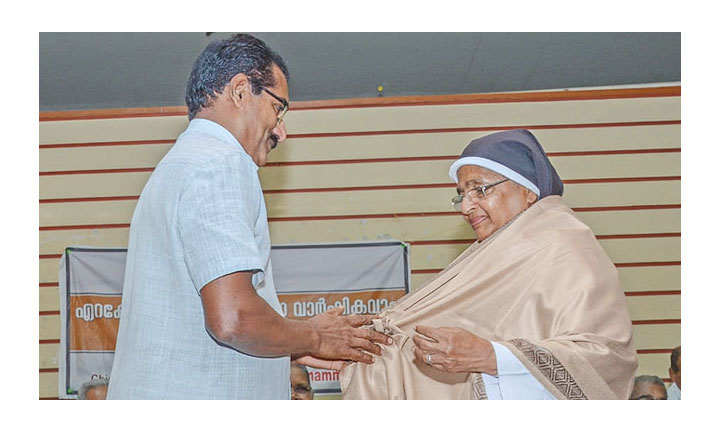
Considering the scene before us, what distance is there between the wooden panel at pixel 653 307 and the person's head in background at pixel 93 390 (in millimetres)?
3669

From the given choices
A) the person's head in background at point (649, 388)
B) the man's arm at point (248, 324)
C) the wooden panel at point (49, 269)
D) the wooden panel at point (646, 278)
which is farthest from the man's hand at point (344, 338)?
the wooden panel at point (49, 269)

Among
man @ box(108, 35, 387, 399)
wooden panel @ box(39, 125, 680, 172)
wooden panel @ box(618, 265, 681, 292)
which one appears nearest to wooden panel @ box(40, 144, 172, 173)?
wooden panel @ box(39, 125, 680, 172)

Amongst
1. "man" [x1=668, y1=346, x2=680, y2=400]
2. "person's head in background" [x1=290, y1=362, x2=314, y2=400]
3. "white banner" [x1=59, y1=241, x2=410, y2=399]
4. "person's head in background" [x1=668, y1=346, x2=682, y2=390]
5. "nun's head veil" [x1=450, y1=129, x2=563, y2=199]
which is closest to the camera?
"nun's head veil" [x1=450, y1=129, x2=563, y2=199]

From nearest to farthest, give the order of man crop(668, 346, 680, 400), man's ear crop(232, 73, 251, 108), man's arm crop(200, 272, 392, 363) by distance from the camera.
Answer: man's arm crop(200, 272, 392, 363)
man's ear crop(232, 73, 251, 108)
man crop(668, 346, 680, 400)

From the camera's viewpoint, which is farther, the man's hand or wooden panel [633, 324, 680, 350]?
wooden panel [633, 324, 680, 350]

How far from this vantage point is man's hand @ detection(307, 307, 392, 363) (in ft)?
7.25

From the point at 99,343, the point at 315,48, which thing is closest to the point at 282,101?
the point at 315,48

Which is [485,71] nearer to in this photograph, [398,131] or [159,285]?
[398,131]

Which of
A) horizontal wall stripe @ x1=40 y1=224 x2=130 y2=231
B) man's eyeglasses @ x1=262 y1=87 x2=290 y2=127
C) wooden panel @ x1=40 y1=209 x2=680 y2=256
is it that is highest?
horizontal wall stripe @ x1=40 y1=224 x2=130 y2=231

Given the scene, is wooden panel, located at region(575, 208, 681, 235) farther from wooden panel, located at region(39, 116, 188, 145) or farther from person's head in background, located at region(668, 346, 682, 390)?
wooden panel, located at region(39, 116, 188, 145)

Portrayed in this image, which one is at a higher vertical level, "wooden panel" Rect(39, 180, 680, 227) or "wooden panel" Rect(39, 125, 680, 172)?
"wooden panel" Rect(39, 125, 680, 172)

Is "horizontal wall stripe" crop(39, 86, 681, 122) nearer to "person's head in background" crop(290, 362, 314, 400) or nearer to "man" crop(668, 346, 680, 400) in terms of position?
"man" crop(668, 346, 680, 400)

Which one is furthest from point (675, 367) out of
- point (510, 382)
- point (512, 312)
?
point (510, 382)

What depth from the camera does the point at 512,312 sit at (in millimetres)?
2541
